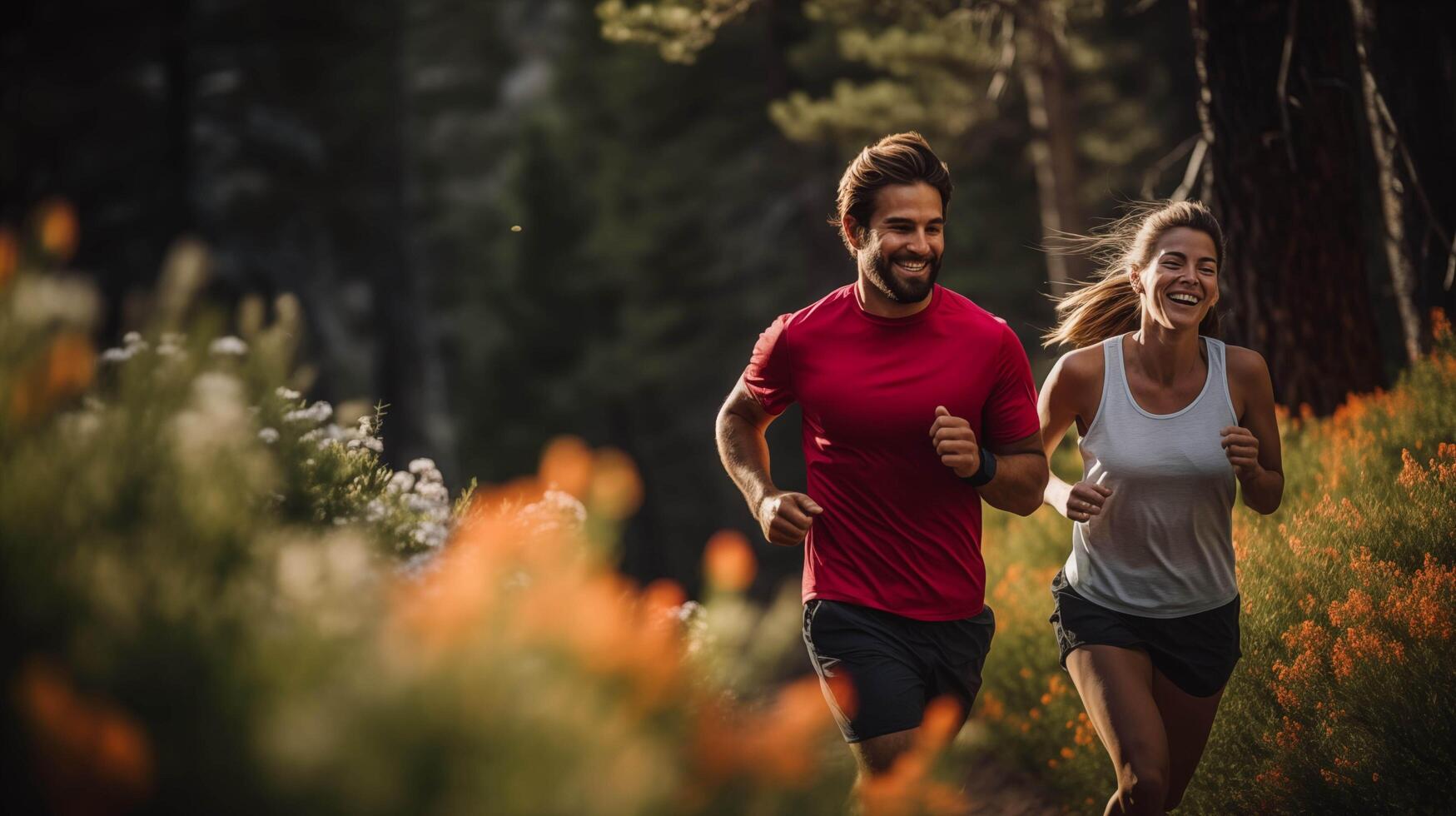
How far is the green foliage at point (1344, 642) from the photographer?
4.25 meters

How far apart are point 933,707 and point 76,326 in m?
2.90

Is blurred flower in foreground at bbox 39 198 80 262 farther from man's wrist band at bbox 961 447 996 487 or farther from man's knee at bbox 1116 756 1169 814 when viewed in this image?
man's knee at bbox 1116 756 1169 814

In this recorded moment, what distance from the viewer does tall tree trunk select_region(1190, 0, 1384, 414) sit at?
7.34m

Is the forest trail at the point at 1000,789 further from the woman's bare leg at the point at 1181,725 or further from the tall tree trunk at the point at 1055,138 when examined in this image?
the tall tree trunk at the point at 1055,138

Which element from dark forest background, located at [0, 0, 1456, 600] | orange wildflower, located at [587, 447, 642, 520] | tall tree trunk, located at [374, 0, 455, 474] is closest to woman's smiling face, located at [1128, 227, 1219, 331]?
orange wildflower, located at [587, 447, 642, 520]

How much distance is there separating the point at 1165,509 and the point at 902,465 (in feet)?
3.06

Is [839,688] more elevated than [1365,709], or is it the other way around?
[839,688]

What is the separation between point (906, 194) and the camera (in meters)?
4.19

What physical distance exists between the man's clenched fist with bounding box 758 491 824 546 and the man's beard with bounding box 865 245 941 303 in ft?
2.56

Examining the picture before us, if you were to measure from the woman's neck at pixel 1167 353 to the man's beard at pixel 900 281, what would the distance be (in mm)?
882

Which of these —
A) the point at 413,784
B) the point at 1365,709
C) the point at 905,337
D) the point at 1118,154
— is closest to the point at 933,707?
the point at 905,337

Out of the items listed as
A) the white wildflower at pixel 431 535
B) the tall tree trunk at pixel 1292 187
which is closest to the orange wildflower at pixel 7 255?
the white wildflower at pixel 431 535

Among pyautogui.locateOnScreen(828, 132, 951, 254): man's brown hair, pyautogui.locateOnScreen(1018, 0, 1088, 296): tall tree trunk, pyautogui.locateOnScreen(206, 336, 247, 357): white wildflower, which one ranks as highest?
pyautogui.locateOnScreen(1018, 0, 1088, 296): tall tree trunk

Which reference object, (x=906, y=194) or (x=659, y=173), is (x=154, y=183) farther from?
(x=906, y=194)
